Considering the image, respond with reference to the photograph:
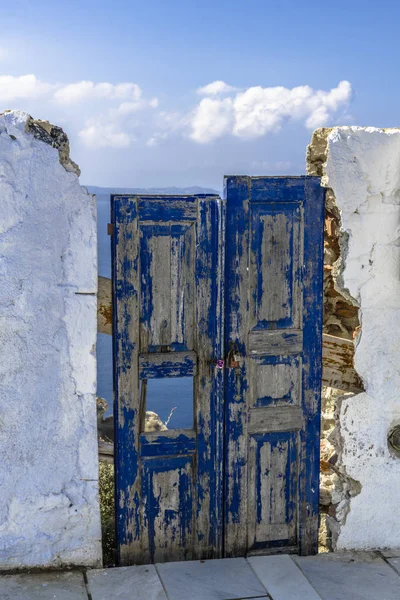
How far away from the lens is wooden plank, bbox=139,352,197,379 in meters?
4.25

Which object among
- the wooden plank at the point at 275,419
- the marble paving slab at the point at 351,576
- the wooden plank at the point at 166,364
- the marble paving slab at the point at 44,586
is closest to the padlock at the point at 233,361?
the wooden plank at the point at 166,364

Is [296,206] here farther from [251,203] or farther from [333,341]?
[333,341]

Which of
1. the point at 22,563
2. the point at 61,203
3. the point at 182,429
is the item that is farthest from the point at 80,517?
the point at 61,203

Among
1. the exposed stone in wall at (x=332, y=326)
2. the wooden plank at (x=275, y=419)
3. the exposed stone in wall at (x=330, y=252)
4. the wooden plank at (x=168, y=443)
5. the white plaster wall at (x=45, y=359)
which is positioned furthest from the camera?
the exposed stone in wall at (x=330, y=252)

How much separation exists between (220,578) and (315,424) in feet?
3.39

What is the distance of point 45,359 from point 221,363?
98 cm

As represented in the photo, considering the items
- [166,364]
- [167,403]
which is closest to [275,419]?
[166,364]

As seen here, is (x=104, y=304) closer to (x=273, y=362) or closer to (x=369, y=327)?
(x=273, y=362)

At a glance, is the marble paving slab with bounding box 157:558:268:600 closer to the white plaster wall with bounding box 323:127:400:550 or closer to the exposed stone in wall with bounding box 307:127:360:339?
the white plaster wall with bounding box 323:127:400:550

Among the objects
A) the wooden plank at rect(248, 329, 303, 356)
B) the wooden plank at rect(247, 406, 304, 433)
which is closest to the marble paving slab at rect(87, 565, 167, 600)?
the wooden plank at rect(247, 406, 304, 433)

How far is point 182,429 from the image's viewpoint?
173 inches

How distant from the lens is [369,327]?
14.8 ft

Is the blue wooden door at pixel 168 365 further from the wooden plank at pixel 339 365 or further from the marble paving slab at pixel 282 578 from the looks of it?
the wooden plank at pixel 339 365

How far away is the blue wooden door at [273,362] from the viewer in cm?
431
